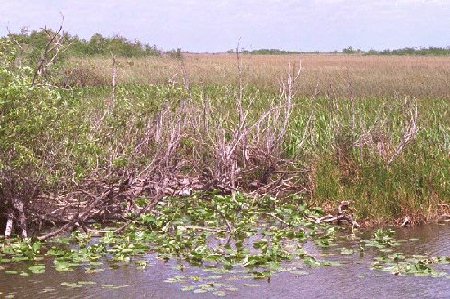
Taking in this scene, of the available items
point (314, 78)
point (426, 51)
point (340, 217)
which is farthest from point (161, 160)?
point (426, 51)

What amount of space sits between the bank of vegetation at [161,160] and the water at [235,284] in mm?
1398

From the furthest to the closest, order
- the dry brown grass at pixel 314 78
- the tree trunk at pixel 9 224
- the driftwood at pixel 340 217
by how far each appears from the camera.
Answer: the dry brown grass at pixel 314 78
the driftwood at pixel 340 217
the tree trunk at pixel 9 224

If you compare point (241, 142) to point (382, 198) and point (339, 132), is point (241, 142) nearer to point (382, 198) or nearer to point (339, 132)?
point (339, 132)

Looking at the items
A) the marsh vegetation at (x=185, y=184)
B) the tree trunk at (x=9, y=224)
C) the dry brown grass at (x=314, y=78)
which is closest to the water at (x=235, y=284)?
the marsh vegetation at (x=185, y=184)

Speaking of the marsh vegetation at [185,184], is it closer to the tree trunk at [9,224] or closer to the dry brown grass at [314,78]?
the tree trunk at [9,224]

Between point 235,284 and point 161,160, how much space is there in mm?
3360

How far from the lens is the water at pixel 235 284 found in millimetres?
7359

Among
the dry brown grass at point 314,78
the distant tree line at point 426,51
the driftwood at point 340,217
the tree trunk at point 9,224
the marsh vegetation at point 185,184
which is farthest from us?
the distant tree line at point 426,51

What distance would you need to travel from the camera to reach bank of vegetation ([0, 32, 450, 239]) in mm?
9086

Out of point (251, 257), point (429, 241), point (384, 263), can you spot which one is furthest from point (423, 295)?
point (429, 241)

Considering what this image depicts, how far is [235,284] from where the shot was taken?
758cm

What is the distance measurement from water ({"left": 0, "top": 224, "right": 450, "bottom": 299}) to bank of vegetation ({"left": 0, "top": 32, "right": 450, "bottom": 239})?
55.0 inches

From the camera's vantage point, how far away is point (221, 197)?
11.3 metres

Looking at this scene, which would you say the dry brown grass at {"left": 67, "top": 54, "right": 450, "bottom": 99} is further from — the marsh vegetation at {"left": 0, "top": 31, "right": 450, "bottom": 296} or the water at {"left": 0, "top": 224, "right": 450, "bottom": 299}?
the water at {"left": 0, "top": 224, "right": 450, "bottom": 299}
